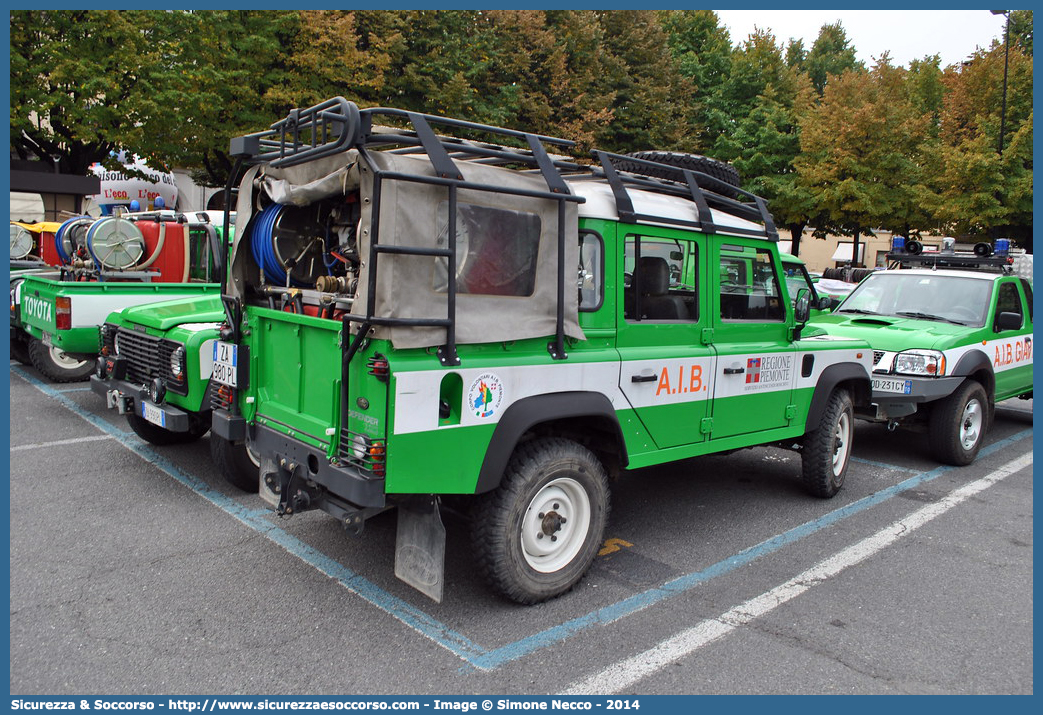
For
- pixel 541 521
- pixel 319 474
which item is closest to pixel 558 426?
pixel 541 521

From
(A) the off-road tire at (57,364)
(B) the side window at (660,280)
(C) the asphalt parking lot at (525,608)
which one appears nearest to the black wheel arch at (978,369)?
(C) the asphalt parking lot at (525,608)

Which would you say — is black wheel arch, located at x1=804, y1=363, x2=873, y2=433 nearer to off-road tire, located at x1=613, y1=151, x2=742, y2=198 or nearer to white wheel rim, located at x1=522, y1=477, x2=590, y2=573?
off-road tire, located at x1=613, y1=151, x2=742, y2=198

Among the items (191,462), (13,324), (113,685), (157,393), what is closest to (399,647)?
(113,685)

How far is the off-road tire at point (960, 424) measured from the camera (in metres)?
7.14

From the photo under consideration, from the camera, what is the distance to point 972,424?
7.49m

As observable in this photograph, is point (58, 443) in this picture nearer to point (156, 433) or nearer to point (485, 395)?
point (156, 433)

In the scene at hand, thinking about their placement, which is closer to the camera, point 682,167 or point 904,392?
point 682,167

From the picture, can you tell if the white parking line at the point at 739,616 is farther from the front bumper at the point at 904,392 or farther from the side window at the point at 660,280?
the side window at the point at 660,280

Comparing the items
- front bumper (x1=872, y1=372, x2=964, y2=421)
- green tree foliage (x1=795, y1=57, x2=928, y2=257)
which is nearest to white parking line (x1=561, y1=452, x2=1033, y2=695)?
front bumper (x1=872, y1=372, x2=964, y2=421)

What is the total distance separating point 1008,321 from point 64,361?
10.6 m

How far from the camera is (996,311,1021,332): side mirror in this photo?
7719mm

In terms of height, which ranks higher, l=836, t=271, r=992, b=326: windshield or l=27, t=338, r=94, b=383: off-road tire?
l=836, t=271, r=992, b=326: windshield

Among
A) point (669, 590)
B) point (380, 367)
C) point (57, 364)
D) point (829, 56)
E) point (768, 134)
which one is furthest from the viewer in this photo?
point (829, 56)

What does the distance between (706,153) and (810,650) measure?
25.1 metres
